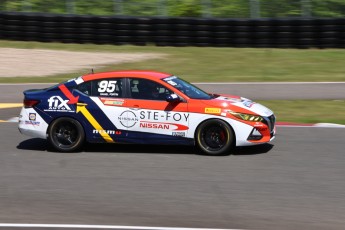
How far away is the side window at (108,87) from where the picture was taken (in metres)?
11.7

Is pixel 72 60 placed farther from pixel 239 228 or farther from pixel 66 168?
pixel 239 228

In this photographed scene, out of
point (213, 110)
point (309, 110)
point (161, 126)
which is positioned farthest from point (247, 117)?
point (309, 110)

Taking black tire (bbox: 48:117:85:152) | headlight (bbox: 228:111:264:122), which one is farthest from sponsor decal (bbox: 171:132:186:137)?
black tire (bbox: 48:117:85:152)

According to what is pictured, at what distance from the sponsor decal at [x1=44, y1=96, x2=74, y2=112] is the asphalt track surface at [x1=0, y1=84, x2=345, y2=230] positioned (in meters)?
0.73

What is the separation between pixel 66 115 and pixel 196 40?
1268 cm

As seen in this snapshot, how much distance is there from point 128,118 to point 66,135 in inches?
43.7

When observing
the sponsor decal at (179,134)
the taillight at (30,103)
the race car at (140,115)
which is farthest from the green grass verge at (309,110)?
the taillight at (30,103)

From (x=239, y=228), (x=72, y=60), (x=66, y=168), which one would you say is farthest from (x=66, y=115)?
(x=72, y=60)

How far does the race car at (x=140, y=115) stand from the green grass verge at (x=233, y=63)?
27.7 ft

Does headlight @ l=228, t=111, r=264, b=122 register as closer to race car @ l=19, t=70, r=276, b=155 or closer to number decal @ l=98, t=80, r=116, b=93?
race car @ l=19, t=70, r=276, b=155

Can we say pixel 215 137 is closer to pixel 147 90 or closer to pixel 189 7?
pixel 147 90

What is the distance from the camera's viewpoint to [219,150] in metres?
11.4

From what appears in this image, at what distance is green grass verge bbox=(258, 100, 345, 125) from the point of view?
15.0 metres

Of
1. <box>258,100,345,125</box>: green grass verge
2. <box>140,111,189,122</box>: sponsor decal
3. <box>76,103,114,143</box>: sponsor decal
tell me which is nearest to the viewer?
<box>140,111,189,122</box>: sponsor decal
